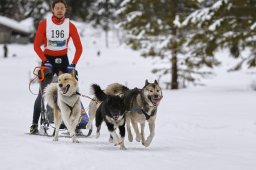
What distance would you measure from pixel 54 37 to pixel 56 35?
0.05 metres

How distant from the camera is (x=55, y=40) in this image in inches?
305

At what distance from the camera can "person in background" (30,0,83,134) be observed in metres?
7.61

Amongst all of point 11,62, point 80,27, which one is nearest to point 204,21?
point 11,62

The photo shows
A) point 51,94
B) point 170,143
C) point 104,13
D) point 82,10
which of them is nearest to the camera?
point 51,94

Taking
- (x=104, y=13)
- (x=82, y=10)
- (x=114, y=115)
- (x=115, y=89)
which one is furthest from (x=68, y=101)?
(x=82, y=10)

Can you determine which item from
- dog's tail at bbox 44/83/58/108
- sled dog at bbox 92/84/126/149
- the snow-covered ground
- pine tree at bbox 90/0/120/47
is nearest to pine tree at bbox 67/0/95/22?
pine tree at bbox 90/0/120/47

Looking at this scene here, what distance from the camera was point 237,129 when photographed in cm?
1140

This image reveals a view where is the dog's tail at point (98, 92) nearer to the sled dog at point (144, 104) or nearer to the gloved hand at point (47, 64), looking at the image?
the sled dog at point (144, 104)

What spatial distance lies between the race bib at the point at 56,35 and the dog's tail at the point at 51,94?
2.35 ft

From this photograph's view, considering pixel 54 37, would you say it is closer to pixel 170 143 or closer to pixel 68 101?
pixel 68 101

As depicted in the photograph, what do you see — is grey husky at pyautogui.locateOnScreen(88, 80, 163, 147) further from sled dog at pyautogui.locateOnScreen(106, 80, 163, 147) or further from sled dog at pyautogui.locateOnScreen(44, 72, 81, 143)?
sled dog at pyautogui.locateOnScreen(44, 72, 81, 143)

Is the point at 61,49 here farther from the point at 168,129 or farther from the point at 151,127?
the point at 168,129

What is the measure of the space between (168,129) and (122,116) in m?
4.66

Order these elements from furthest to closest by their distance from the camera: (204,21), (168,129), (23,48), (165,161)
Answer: (23,48)
(204,21)
(168,129)
(165,161)
